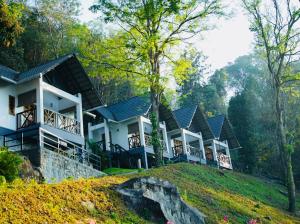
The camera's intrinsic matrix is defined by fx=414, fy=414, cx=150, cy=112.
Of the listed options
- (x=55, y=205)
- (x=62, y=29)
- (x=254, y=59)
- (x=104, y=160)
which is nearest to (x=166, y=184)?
(x=55, y=205)

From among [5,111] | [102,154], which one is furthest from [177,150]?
[5,111]

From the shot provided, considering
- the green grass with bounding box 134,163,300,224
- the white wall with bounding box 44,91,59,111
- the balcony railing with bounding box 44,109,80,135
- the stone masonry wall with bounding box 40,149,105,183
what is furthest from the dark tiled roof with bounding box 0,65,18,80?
the green grass with bounding box 134,163,300,224

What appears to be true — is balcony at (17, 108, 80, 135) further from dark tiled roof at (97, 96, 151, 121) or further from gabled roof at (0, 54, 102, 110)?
dark tiled roof at (97, 96, 151, 121)

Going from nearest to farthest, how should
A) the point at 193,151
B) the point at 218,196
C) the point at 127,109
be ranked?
1. the point at 218,196
2. the point at 127,109
3. the point at 193,151

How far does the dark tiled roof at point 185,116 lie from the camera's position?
38.7 meters

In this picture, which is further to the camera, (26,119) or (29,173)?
(26,119)

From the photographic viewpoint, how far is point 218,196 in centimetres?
1972

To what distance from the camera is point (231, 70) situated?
263 ft

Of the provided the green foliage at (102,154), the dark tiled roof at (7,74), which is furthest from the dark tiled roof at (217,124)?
the dark tiled roof at (7,74)

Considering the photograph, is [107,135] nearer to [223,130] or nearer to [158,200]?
[223,130]

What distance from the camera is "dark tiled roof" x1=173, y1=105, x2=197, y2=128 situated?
38656 mm

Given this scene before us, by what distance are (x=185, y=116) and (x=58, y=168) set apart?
75.5ft

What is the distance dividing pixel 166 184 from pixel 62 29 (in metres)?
35.0

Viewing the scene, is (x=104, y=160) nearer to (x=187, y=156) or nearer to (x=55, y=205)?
(x=187, y=156)
